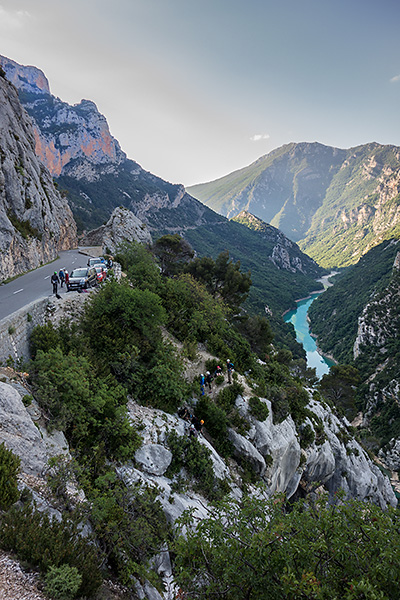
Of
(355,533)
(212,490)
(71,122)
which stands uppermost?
(71,122)

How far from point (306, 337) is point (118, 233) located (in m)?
84.8

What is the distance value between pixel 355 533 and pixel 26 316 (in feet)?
43.7

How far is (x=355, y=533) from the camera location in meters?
5.36

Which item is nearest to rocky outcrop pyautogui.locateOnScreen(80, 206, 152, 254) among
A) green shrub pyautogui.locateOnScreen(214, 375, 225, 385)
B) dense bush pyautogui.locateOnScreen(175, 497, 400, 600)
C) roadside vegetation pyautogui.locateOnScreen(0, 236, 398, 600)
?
roadside vegetation pyautogui.locateOnScreen(0, 236, 398, 600)

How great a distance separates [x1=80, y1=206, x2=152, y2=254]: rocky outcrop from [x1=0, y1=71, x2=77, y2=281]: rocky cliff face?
7.24 metres

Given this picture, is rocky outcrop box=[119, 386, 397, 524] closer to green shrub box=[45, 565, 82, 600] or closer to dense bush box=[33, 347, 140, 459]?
dense bush box=[33, 347, 140, 459]

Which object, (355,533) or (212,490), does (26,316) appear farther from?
(355,533)

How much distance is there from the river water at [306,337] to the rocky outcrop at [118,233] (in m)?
54.0

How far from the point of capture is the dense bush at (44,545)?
448 cm

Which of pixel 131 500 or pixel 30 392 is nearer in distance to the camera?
pixel 131 500

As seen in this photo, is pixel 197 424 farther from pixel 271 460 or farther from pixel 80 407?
pixel 80 407

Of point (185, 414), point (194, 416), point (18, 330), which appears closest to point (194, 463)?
point (185, 414)

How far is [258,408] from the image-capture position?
17078mm

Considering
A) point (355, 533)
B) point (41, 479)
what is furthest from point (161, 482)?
point (355, 533)
